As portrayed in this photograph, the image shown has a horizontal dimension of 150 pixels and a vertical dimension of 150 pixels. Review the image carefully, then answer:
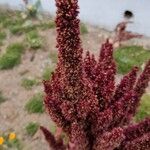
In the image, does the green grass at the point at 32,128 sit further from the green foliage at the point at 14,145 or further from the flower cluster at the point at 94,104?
the flower cluster at the point at 94,104

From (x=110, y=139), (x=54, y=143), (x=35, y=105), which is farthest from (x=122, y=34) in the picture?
(x=110, y=139)

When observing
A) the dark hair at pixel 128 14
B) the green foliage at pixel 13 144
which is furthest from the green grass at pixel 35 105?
the dark hair at pixel 128 14

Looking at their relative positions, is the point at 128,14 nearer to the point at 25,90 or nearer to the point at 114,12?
the point at 114,12

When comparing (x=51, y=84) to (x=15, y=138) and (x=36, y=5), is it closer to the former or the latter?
(x=15, y=138)

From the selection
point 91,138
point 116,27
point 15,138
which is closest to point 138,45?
point 116,27

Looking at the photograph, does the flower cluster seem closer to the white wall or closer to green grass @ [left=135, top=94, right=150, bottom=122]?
green grass @ [left=135, top=94, right=150, bottom=122]

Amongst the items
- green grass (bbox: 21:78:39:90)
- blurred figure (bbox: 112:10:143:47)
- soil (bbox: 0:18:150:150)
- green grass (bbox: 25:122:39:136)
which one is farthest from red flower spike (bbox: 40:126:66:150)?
blurred figure (bbox: 112:10:143:47)
